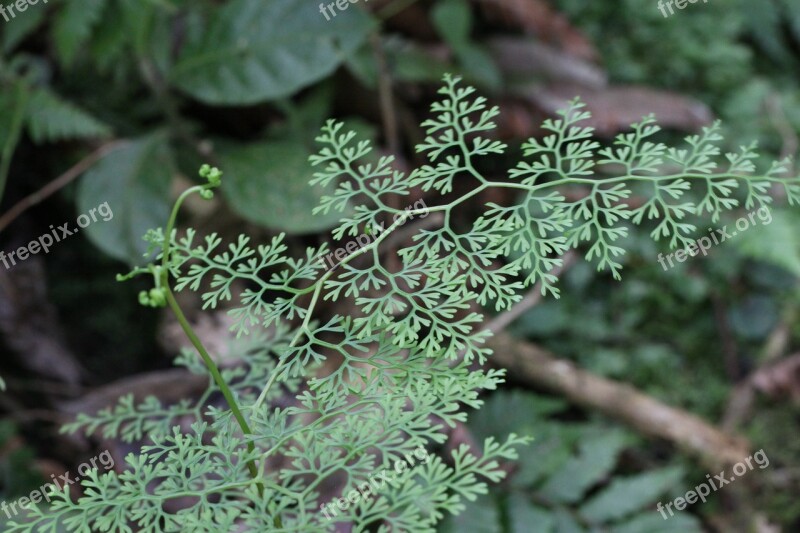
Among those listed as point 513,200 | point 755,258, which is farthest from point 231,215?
point 755,258

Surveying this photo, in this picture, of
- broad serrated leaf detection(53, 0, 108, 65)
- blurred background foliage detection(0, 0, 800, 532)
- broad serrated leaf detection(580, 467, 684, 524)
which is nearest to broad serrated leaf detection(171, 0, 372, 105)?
blurred background foliage detection(0, 0, 800, 532)

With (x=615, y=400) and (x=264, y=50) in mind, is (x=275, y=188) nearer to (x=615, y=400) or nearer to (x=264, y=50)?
(x=264, y=50)

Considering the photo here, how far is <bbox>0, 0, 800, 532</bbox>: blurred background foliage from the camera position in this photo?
2.27 m

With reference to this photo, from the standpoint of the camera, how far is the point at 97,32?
243 cm

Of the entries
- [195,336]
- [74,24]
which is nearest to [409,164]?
[74,24]

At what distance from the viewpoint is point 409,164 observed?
2846 millimetres

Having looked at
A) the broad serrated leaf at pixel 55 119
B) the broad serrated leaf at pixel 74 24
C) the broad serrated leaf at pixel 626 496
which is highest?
the broad serrated leaf at pixel 74 24

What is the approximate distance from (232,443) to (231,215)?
1.68m

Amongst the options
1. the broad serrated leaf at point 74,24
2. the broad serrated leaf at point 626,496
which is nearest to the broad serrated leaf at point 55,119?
the broad serrated leaf at point 74,24

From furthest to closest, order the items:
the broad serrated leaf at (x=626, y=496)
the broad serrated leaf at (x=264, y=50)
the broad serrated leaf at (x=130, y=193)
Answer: the broad serrated leaf at (x=264, y=50) < the broad serrated leaf at (x=130, y=193) < the broad serrated leaf at (x=626, y=496)

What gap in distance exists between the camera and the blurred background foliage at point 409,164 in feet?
7.45

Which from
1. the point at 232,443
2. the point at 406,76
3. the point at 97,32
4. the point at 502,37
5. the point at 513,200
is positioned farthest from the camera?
the point at 502,37

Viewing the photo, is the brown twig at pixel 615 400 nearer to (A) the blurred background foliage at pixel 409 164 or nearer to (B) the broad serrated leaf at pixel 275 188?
(A) the blurred background foliage at pixel 409 164

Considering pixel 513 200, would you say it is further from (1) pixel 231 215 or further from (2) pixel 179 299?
(2) pixel 179 299
